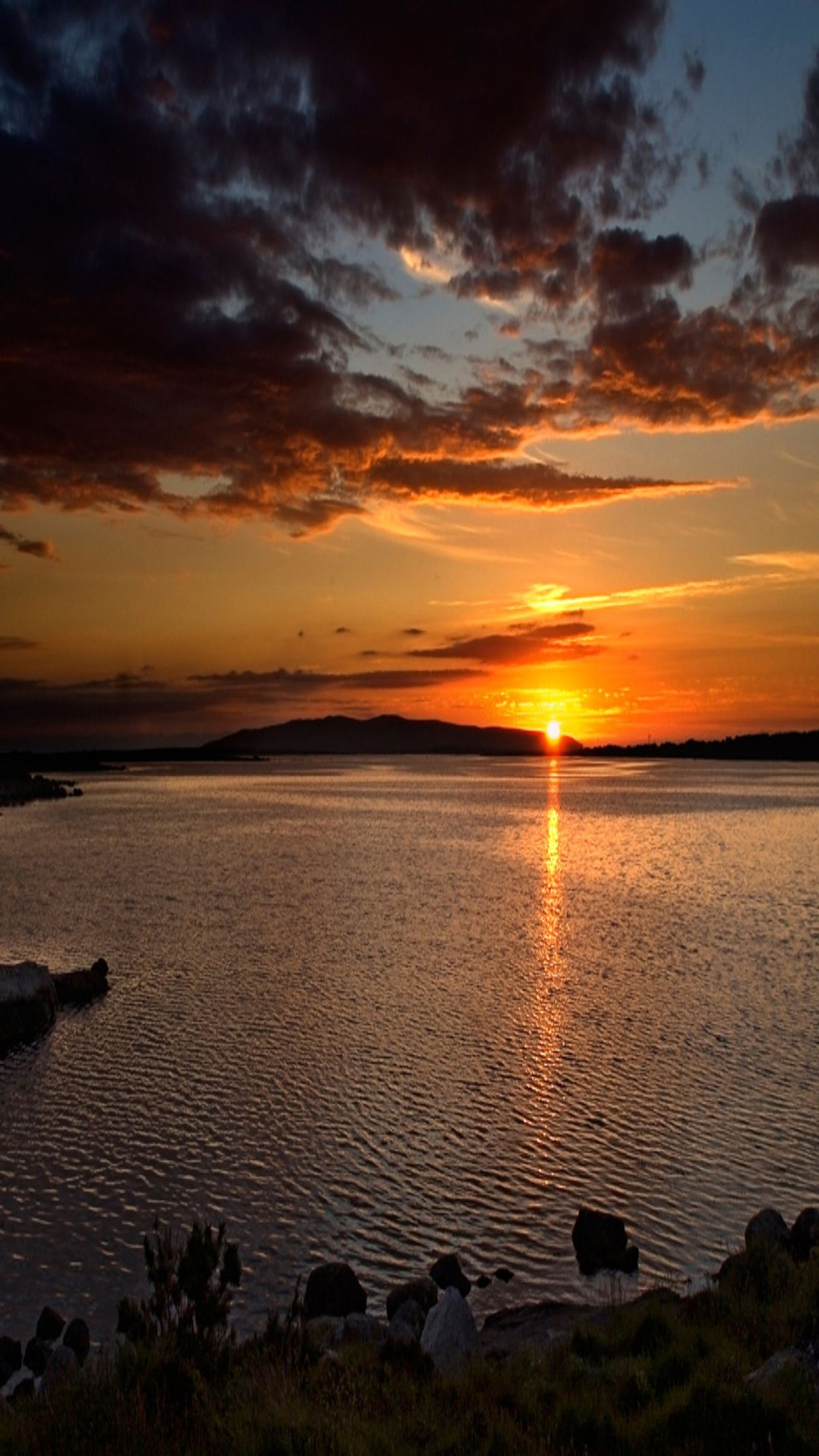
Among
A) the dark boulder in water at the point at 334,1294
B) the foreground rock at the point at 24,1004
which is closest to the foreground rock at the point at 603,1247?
the dark boulder in water at the point at 334,1294

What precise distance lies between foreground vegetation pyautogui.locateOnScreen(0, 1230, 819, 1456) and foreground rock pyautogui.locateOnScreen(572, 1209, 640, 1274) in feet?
8.47

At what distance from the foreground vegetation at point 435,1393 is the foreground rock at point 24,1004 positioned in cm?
1570

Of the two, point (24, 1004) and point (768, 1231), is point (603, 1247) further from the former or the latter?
point (24, 1004)

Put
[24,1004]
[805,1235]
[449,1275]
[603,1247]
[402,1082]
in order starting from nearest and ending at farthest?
[449,1275] → [805,1235] → [603,1247] → [402,1082] → [24,1004]

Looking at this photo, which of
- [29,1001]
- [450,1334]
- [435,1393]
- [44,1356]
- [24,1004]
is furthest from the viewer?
[29,1001]

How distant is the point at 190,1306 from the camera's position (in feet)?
36.7

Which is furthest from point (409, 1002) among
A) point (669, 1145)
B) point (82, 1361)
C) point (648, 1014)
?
point (82, 1361)

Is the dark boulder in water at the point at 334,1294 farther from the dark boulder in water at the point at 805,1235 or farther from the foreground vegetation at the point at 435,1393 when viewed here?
the dark boulder in water at the point at 805,1235

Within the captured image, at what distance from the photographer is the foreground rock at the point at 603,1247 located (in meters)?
14.3

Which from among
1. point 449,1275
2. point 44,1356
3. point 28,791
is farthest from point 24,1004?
point 28,791

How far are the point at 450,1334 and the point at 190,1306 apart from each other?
2.94 meters

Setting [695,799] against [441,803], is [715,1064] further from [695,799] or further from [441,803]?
[695,799]

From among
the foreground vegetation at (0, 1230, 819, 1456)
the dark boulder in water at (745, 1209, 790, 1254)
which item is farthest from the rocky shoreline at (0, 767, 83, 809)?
the foreground vegetation at (0, 1230, 819, 1456)

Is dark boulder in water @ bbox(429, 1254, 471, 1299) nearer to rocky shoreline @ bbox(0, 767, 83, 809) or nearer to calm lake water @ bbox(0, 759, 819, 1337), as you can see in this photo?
calm lake water @ bbox(0, 759, 819, 1337)
